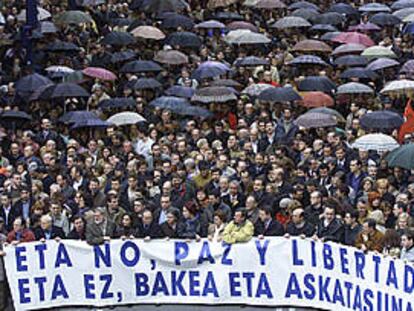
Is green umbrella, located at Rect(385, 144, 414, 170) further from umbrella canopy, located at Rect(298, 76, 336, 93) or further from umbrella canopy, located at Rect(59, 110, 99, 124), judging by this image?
umbrella canopy, located at Rect(59, 110, 99, 124)

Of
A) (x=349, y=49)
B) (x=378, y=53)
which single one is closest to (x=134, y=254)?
(x=378, y=53)

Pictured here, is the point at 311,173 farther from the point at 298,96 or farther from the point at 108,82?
the point at 108,82

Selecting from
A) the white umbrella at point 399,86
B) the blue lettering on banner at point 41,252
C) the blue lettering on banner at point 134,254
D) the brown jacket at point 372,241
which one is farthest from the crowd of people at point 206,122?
the blue lettering on banner at point 41,252

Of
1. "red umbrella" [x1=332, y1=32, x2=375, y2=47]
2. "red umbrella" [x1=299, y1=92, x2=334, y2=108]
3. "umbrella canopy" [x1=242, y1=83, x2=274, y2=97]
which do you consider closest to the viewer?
"red umbrella" [x1=299, y1=92, x2=334, y2=108]

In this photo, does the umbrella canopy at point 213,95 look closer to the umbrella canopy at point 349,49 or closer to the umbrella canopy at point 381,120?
the umbrella canopy at point 381,120

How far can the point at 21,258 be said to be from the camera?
1928 centimetres

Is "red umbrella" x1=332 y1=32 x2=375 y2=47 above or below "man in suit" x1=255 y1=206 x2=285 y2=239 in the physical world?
above

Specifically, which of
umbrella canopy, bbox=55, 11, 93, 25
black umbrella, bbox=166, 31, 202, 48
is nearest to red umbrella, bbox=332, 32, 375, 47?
black umbrella, bbox=166, 31, 202, 48

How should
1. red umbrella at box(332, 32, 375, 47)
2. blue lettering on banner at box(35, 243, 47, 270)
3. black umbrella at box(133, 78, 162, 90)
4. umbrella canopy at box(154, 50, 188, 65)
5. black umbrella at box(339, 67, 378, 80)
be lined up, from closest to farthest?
blue lettering on banner at box(35, 243, 47, 270) → black umbrella at box(133, 78, 162, 90) → black umbrella at box(339, 67, 378, 80) → umbrella canopy at box(154, 50, 188, 65) → red umbrella at box(332, 32, 375, 47)

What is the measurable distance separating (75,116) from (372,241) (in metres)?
8.23

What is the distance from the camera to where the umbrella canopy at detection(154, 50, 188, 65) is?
3044cm

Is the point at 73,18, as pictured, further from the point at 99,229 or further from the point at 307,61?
the point at 99,229

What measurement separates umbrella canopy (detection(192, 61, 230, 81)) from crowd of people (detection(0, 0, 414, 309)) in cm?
4

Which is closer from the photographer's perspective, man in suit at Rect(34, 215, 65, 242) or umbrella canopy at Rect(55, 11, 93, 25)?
man in suit at Rect(34, 215, 65, 242)
